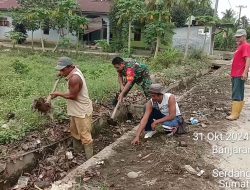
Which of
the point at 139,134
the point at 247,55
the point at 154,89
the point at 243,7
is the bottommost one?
the point at 139,134

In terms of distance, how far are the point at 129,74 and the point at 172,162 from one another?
6.77 ft

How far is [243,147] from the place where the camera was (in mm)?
5758

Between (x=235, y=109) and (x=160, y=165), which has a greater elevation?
(x=235, y=109)

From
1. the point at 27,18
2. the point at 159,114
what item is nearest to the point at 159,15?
the point at 27,18

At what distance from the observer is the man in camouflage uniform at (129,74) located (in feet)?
20.8

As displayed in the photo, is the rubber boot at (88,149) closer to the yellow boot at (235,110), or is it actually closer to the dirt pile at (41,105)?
the dirt pile at (41,105)

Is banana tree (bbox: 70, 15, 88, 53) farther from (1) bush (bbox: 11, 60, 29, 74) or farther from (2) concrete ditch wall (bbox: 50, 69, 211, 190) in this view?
(2) concrete ditch wall (bbox: 50, 69, 211, 190)

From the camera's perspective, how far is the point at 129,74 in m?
6.36

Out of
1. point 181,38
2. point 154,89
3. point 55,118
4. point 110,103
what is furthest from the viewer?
point 181,38

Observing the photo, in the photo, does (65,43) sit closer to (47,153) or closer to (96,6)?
(96,6)

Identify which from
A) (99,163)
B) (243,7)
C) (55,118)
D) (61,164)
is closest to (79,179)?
(99,163)

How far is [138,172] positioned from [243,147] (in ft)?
6.90

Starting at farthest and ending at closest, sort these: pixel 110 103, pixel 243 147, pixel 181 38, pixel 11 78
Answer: pixel 181 38 < pixel 11 78 < pixel 110 103 < pixel 243 147

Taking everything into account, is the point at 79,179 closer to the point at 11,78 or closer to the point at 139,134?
the point at 139,134
